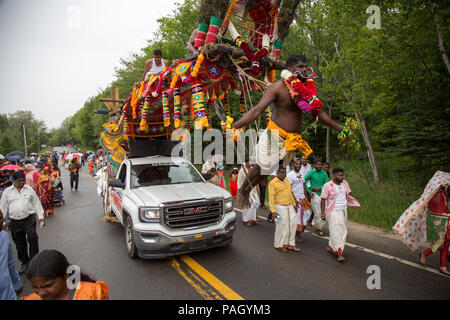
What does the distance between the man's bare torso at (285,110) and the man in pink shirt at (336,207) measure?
1787 millimetres

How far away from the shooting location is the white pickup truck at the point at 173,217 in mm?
3953

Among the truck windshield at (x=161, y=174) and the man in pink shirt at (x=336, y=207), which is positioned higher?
the truck windshield at (x=161, y=174)

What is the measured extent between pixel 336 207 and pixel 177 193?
2.87 m

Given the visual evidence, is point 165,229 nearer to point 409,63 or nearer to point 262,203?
point 262,203

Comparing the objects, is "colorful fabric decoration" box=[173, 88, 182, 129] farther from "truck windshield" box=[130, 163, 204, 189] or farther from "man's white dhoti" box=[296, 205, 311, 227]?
"man's white dhoti" box=[296, 205, 311, 227]

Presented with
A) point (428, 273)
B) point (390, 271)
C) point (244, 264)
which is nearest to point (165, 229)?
point (244, 264)

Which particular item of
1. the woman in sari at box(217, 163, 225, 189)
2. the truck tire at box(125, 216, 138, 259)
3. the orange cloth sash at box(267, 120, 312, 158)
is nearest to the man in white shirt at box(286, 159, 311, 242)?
the orange cloth sash at box(267, 120, 312, 158)

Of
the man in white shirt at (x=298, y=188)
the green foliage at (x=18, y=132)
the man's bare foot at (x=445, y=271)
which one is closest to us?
the man's bare foot at (x=445, y=271)

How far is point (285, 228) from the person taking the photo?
483cm

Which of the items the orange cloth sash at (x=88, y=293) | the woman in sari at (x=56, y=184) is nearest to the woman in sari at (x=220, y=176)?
the woman in sari at (x=56, y=184)

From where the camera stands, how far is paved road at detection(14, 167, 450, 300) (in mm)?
3336

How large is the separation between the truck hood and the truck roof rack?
247 centimetres

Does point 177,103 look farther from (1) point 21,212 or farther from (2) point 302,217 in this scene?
(2) point 302,217

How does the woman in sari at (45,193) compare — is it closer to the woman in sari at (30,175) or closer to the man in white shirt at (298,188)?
the woman in sari at (30,175)
